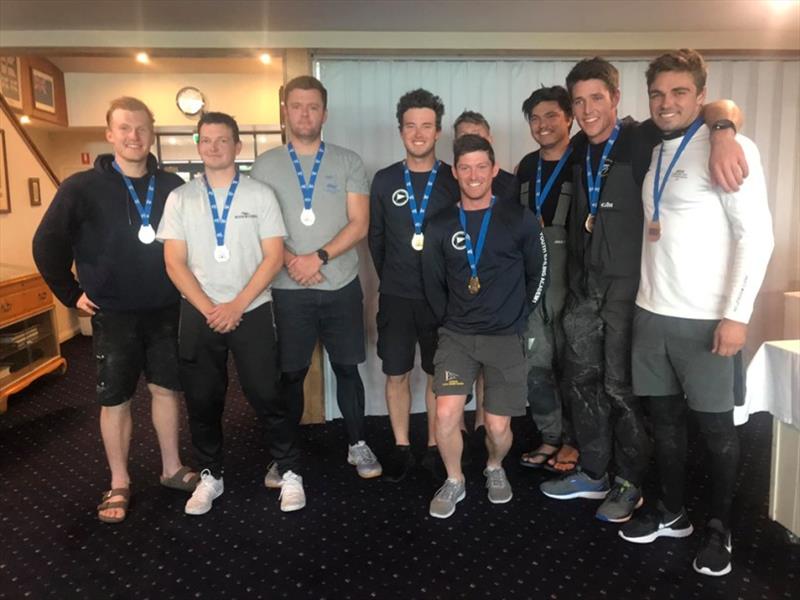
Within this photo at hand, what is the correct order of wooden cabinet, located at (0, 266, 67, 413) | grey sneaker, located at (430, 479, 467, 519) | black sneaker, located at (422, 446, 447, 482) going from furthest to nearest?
wooden cabinet, located at (0, 266, 67, 413) → black sneaker, located at (422, 446, 447, 482) → grey sneaker, located at (430, 479, 467, 519)

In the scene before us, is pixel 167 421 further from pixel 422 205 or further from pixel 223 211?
pixel 422 205

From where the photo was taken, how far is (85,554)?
2.31m

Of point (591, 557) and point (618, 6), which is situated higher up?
point (618, 6)

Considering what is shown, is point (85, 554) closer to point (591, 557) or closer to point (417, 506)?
point (417, 506)

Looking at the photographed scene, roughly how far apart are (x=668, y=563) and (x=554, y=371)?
38.3 inches

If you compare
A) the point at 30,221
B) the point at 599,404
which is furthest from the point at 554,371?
the point at 30,221

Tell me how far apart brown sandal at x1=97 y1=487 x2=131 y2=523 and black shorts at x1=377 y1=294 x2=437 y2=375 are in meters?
1.28

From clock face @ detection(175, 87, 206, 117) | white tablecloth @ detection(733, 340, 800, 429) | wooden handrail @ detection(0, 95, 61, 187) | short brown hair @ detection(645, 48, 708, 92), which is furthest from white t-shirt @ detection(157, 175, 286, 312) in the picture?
clock face @ detection(175, 87, 206, 117)

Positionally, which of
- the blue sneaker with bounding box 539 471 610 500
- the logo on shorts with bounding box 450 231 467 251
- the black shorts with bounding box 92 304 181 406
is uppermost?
the logo on shorts with bounding box 450 231 467 251

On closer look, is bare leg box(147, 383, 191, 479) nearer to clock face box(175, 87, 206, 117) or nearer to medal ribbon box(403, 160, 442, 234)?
medal ribbon box(403, 160, 442, 234)

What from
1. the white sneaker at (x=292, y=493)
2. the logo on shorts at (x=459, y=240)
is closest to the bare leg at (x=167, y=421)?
the white sneaker at (x=292, y=493)

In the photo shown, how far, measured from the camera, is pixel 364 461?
2.94 metres

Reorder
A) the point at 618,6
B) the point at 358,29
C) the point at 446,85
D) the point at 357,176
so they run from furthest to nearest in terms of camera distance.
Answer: the point at 446,85, the point at 358,29, the point at 618,6, the point at 357,176

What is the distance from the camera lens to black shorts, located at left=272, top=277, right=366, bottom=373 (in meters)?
2.74
